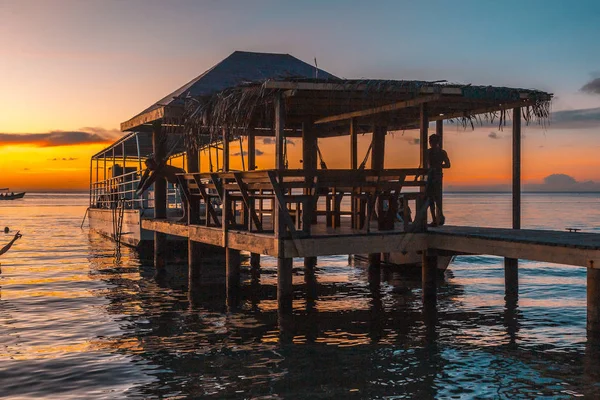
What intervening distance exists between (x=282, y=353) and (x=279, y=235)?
7.94 ft

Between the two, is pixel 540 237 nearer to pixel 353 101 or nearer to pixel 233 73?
pixel 353 101

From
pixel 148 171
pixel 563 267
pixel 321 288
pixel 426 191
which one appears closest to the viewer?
pixel 426 191

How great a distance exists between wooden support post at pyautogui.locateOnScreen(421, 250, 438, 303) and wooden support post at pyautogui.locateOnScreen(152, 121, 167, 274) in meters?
8.15

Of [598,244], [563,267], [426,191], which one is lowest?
[563,267]

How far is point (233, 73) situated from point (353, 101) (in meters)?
5.75

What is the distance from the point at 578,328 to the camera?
11977 millimetres

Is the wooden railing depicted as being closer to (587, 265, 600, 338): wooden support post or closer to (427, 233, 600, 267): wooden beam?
(427, 233, 600, 267): wooden beam

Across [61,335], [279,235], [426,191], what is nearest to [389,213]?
[426,191]

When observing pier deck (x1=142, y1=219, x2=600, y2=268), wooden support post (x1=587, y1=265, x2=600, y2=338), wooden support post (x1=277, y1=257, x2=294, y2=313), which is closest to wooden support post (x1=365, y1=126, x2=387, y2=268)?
pier deck (x1=142, y1=219, x2=600, y2=268)

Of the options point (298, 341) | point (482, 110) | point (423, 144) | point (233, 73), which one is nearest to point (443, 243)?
point (423, 144)

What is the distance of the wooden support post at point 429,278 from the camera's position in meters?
13.8

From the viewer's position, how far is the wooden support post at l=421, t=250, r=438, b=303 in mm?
13758

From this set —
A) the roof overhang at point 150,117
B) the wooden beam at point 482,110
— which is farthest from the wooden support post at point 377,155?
the roof overhang at point 150,117

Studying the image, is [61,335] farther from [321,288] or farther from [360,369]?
[321,288]
